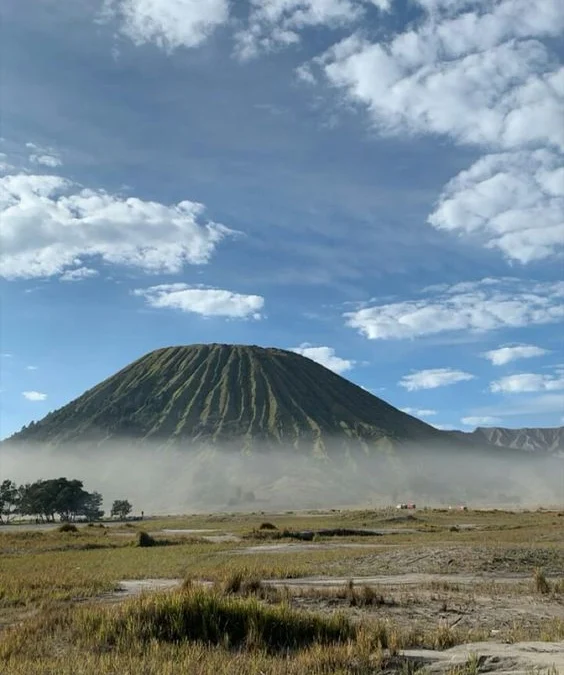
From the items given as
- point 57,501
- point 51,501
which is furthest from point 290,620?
point 51,501

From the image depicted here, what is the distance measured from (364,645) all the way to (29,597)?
466 inches

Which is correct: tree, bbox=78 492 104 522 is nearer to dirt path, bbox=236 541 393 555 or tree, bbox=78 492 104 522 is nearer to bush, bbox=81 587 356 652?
dirt path, bbox=236 541 393 555

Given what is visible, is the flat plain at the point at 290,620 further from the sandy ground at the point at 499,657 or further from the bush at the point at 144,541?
the bush at the point at 144,541

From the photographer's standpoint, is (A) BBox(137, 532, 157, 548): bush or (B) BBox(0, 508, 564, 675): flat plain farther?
(A) BBox(137, 532, 157, 548): bush

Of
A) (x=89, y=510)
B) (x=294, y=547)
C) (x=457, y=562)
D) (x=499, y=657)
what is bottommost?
(x=89, y=510)

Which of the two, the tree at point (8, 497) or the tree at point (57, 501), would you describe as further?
the tree at point (8, 497)

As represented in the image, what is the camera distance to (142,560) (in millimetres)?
32781

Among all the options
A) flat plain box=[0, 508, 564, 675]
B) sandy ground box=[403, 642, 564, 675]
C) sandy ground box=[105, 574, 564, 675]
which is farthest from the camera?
flat plain box=[0, 508, 564, 675]

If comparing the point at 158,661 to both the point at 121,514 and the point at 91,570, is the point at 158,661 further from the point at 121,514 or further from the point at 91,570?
the point at 121,514

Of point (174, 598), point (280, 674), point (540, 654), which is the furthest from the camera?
point (174, 598)

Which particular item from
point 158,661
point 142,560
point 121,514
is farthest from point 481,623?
point 121,514

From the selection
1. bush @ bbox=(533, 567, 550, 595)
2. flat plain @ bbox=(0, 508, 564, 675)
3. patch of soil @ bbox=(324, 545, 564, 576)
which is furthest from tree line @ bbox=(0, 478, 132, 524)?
bush @ bbox=(533, 567, 550, 595)

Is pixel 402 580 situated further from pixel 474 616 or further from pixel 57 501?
pixel 57 501

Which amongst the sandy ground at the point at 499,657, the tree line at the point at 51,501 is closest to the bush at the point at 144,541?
the sandy ground at the point at 499,657
